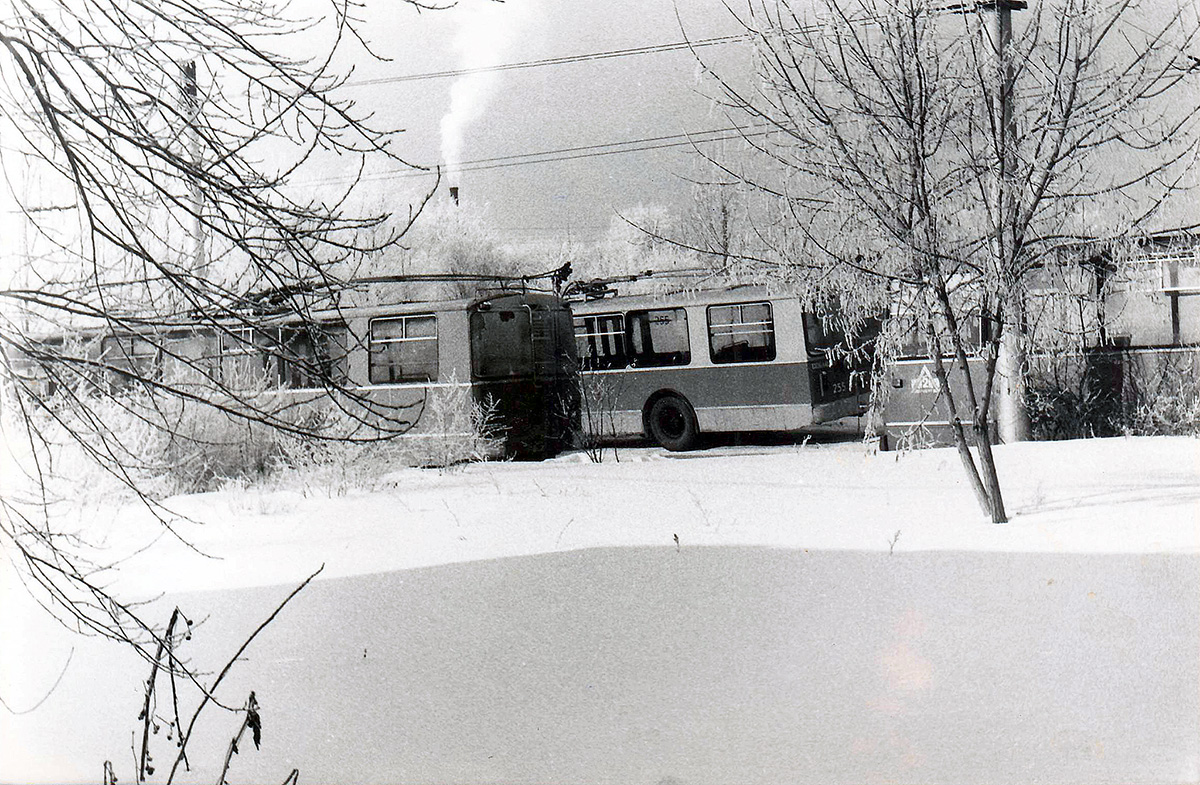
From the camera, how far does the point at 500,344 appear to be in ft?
12.4

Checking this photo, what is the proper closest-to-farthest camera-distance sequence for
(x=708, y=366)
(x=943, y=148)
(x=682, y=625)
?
1. (x=682, y=625)
2. (x=943, y=148)
3. (x=708, y=366)

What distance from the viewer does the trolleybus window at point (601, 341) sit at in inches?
145

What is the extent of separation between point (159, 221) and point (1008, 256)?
269 cm

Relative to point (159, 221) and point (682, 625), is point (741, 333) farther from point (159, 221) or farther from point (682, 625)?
point (159, 221)

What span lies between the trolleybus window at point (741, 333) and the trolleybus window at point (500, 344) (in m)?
0.79

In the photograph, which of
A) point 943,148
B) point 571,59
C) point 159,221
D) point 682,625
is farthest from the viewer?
point 943,148

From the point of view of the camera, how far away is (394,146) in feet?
10.7

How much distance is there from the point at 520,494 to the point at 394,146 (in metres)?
1.19

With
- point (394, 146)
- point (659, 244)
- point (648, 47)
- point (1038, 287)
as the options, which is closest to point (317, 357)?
point (394, 146)

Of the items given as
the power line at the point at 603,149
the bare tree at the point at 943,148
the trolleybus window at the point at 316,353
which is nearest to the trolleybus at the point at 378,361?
the trolleybus window at the point at 316,353

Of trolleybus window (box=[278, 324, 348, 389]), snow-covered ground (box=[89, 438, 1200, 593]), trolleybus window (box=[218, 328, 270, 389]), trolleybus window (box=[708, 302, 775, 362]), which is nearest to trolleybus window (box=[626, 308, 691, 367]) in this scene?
trolleybus window (box=[708, 302, 775, 362])

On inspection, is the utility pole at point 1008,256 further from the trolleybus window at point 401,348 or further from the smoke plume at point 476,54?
the trolleybus window at point 401,348

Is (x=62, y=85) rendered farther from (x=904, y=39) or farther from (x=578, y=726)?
(x=904, y=39)

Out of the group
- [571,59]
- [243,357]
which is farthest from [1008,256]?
[243,357]
